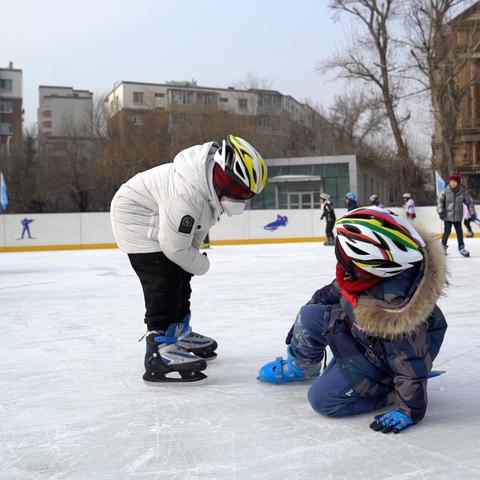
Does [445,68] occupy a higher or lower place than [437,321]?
higher

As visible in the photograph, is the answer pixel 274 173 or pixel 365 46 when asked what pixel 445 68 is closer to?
pixel 365 46

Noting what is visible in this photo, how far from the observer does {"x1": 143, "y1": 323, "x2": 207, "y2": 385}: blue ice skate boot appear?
243 cm

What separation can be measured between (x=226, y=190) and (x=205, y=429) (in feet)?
2.94

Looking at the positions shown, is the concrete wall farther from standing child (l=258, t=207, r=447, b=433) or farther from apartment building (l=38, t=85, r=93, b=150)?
apartment building (l=38, t=85, r=93, b=150)

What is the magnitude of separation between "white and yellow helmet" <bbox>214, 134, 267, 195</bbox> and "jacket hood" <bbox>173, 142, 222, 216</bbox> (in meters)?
0.05

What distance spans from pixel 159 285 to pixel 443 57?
76.9 ft

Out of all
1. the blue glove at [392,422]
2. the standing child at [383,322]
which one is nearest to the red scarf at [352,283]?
the standing child at [383,322]

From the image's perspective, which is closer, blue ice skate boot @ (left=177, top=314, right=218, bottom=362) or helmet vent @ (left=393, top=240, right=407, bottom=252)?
helmet vent @ (left=393, top=240, right=407, bottom=252)

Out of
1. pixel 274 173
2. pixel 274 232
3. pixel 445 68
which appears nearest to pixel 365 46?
pixel 445 68

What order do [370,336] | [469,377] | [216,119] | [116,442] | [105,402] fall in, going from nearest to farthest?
[116,442] < [370,336] < [105,402] < [469,377] < [216,119]

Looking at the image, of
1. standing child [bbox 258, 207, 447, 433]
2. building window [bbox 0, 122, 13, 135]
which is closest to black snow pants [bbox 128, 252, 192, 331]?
standing child [bbox 258, 207, 447, 433]

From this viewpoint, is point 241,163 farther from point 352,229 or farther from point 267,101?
point 267,101

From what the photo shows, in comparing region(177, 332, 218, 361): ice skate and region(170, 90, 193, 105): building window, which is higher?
region(170, 90, 193, 105): building window

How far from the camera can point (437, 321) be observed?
203cm
